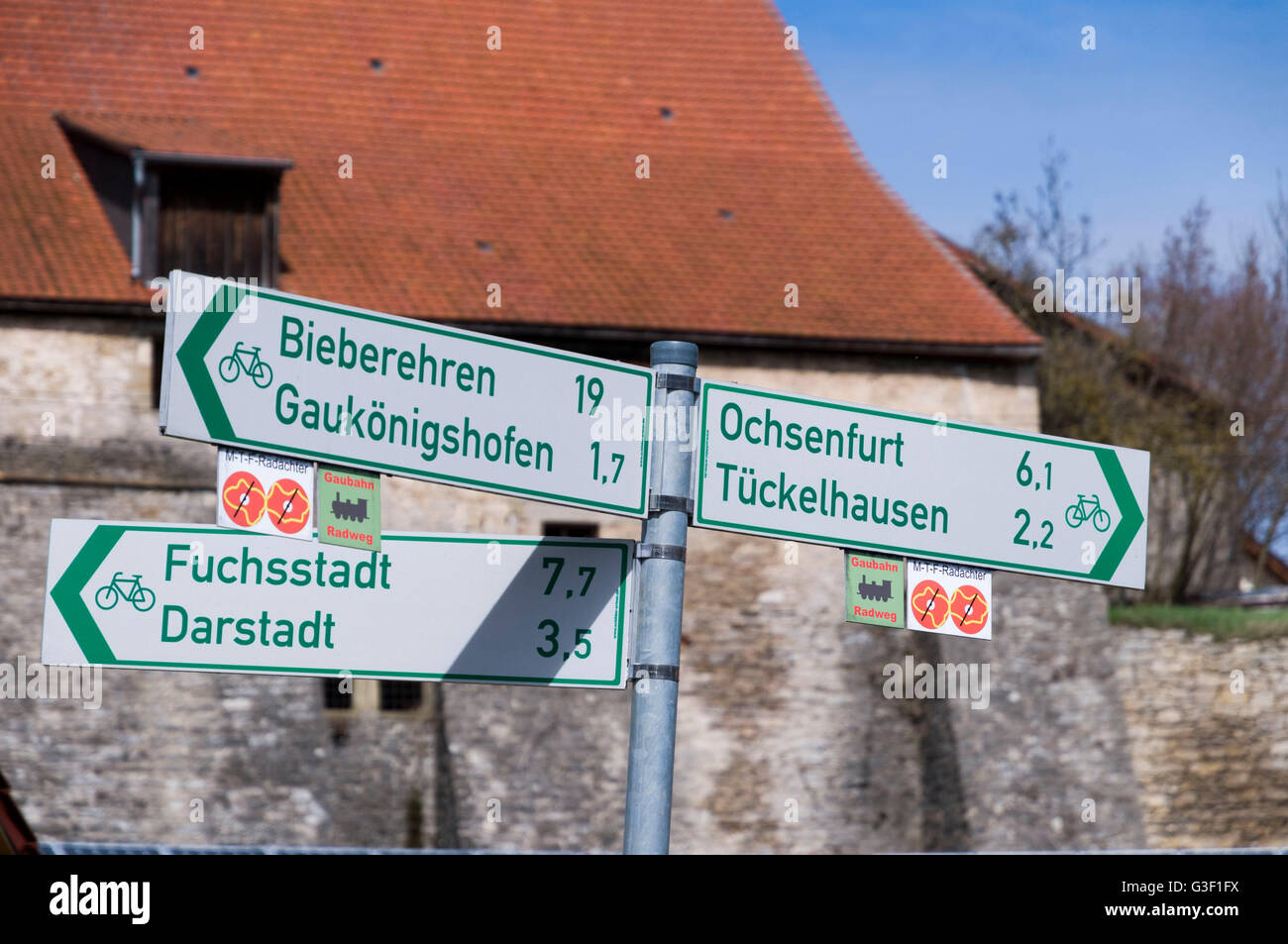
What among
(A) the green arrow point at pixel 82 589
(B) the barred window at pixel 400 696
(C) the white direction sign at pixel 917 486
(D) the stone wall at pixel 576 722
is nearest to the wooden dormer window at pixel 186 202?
(D) the stone wall at pixel 576 722

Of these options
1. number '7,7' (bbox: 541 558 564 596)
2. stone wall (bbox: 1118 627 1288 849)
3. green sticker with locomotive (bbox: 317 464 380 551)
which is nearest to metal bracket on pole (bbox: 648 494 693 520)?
number '7,7' (bbox: 541 558 564 596)

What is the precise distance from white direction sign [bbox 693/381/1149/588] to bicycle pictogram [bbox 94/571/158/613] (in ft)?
4.31

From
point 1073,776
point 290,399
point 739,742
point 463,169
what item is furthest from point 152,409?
point 290,399

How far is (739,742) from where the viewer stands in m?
17.7

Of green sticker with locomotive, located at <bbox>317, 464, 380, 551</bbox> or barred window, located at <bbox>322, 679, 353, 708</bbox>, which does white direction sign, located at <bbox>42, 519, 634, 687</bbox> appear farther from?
barred window, located at <bbox>322, 679, 353, 708</bbox>

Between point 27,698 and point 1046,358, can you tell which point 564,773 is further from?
point 1046,358

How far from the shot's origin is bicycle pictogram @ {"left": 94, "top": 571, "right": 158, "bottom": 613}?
3932mm

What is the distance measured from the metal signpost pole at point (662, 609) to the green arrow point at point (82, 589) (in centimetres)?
125

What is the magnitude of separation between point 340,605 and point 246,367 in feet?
2.44

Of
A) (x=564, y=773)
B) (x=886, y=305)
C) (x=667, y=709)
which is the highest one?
(x=886, y=305)

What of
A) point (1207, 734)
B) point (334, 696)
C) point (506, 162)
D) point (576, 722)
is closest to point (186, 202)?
point (506, 162)

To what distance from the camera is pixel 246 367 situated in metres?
3.57

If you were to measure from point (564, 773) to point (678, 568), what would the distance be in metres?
13.7

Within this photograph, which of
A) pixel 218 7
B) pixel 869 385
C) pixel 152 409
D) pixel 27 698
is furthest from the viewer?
pixel 218 7
